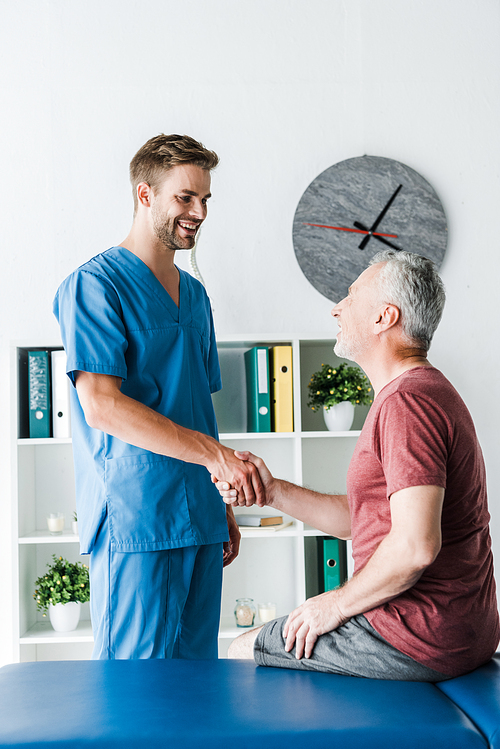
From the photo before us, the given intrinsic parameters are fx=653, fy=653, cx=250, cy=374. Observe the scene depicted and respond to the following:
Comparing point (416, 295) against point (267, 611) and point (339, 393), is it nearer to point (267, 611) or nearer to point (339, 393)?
point (339, 393)

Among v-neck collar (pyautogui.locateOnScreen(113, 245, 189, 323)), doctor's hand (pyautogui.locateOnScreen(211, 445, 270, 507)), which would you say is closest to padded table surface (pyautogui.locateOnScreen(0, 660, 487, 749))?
doctor's hand (pyautogui.locateOnScreen(211, 445, 270, 507))

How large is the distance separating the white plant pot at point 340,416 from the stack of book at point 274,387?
0.49ft

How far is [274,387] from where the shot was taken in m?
2.30

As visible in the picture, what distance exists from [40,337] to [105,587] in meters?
1.31

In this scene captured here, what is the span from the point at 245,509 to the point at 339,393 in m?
0.57

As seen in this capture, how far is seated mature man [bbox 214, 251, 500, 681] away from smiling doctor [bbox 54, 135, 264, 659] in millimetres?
338

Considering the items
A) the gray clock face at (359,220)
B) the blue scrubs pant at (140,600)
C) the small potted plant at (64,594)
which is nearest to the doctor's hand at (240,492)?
the blue scrubs pant at (140,600)

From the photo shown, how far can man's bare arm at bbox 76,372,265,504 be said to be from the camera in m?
1.36

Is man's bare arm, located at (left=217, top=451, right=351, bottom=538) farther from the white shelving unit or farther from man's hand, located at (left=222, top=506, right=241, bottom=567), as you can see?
the white shelving unit

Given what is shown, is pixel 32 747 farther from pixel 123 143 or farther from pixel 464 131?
pixel 464 131

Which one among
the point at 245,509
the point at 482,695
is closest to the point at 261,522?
the point at 245,509

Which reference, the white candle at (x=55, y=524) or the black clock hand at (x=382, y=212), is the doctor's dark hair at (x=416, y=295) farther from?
the white candle at (x=55, y=524)

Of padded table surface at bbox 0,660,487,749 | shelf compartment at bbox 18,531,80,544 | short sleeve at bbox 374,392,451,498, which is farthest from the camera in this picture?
shelf compartment at bbox 18,531,80,544

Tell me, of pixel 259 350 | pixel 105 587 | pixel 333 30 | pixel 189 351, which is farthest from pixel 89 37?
pixel 105 587
